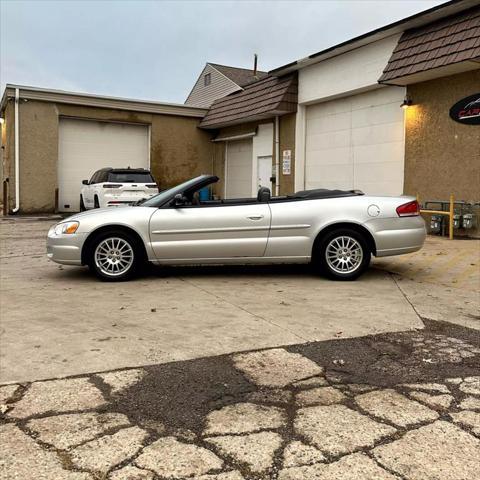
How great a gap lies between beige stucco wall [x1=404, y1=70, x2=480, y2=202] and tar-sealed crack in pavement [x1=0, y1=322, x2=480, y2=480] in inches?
313

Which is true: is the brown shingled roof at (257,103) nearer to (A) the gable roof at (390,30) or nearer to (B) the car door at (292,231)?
(A) the gable roof at (390,30)

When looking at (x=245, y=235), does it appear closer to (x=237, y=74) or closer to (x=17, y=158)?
(x=17, y=158)

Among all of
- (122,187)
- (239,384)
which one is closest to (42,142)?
(122,187)

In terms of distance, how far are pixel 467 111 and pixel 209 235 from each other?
6871mm

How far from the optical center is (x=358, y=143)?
14047 millimetres

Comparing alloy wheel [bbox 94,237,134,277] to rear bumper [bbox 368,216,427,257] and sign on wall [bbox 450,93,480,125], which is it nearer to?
rear bumper [bbox 368,216,427,257]

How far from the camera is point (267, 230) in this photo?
22.9ft

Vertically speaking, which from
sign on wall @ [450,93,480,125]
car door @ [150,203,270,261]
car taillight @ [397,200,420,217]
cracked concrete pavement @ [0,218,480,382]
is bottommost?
cracked concrete pavement @ [0,218,480,382]

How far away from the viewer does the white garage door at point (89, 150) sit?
62.8 ft

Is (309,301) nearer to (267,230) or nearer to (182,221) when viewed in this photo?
(267,230)

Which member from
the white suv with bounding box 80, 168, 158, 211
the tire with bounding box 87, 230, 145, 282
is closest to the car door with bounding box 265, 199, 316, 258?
the tire with bounding box 87, 230, 145, 282

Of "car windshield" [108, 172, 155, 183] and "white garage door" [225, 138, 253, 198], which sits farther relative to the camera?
"white garage door" [225, 138, 253, 198]

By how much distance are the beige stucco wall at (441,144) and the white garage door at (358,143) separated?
1.62 feet

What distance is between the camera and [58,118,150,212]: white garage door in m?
19.2
